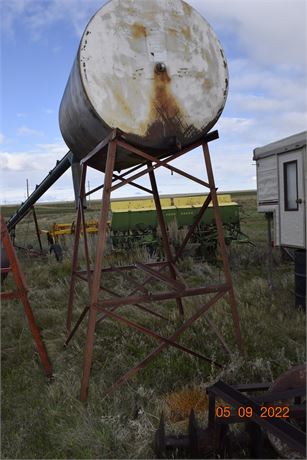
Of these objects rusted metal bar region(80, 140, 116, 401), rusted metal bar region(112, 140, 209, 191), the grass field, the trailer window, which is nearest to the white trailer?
the trailer window

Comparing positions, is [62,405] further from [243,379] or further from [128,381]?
[243,379]

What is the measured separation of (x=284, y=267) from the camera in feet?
40.2

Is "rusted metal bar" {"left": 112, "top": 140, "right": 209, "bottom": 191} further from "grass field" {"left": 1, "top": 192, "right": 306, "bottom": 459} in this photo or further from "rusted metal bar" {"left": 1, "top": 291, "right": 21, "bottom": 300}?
"grass field" {"left": 1, "top": 192, "right": 306, "bottom": 459}

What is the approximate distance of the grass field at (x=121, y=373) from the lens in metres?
4.00

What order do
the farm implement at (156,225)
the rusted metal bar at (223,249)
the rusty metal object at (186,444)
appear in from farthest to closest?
the farm implement at (156,225), the rusted metal bar at (223,249), the rusty metal object at (186,444)

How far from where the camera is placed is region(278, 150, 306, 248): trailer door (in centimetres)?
825

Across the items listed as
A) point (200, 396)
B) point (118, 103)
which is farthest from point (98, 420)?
point (118, 103)

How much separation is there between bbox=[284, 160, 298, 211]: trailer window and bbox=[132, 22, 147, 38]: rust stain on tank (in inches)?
184

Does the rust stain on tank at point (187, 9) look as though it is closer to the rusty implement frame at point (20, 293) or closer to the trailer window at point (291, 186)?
the rusty implement frame at point (20, 293)

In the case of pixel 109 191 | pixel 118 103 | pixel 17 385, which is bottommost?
pixel 17 385

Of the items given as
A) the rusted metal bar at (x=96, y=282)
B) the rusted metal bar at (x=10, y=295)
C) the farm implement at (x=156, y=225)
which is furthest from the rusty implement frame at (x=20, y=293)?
the farm implement at (x=156, y=225)

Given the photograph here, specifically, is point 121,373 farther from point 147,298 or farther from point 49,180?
point 49,180

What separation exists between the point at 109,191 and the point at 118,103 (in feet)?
3.47

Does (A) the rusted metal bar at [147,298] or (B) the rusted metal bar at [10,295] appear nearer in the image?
(A) the rusted metal bar at [147,298]
